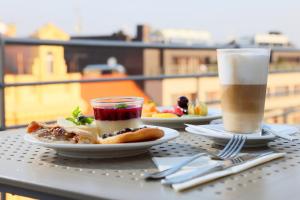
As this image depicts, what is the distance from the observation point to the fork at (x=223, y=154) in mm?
558

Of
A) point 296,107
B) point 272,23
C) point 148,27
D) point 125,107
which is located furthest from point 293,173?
point 148,27

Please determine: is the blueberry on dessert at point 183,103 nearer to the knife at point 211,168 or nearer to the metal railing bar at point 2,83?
the knife at point 211,168

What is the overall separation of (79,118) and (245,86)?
0.87 ft

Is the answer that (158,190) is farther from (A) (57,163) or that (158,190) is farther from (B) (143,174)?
(A) (57,163)

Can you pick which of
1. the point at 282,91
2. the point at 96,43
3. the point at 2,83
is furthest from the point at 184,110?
the point at 282,91

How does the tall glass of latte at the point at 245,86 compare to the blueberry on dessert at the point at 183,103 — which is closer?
the tall glass of latte at the point at 245,86

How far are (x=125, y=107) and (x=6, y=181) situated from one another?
9.9 inches

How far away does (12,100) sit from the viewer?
13.4 m

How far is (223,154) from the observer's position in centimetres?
67

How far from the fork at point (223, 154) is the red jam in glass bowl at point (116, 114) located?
14cm

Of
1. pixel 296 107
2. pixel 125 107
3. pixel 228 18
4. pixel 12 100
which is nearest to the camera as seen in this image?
pixel 125 107

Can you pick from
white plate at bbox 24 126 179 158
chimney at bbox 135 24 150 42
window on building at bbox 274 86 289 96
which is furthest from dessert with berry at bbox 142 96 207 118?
chimney at bbox 135 24 150 42

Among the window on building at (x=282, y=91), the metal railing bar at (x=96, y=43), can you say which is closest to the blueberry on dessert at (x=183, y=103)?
the metal railing bar at (x=96, y=43)

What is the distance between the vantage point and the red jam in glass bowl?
77 cm
